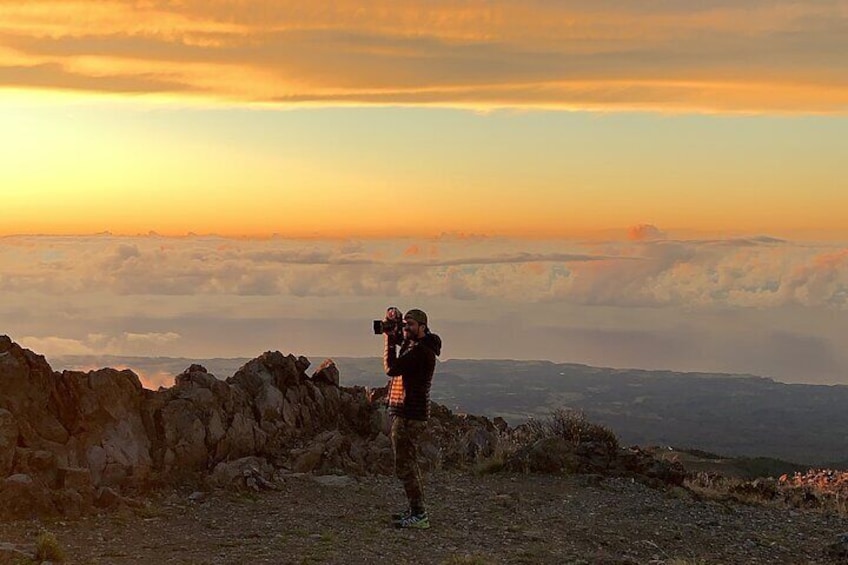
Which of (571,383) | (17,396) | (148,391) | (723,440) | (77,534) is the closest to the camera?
(77,534)

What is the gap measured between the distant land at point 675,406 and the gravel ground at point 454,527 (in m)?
75.6

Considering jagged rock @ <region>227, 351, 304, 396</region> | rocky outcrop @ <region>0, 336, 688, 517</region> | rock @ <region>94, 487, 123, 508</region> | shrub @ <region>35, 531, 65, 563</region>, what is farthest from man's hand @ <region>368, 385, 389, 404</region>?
shrub @ <region>35, 531, 65, 563</region>

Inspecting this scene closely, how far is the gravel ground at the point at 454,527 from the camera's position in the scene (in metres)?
14.5

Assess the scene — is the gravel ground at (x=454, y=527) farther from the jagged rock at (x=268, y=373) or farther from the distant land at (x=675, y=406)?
the distant land at (x=675, y=406)

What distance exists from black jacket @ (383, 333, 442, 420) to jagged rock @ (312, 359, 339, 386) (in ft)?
29.5

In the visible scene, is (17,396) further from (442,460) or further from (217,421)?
(442,460)

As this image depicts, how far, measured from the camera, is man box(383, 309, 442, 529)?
15.3 metres

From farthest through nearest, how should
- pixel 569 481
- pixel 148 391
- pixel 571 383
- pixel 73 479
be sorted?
pixel 571 383
pixel 569 481
pixel 148 391
pixel 73 479

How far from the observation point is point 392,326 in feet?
51.2

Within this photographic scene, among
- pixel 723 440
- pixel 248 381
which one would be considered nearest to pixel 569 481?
pixel 248 381

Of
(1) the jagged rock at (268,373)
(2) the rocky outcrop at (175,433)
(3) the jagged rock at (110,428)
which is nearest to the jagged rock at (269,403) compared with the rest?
(2) the rocky outcrop at (175,433)

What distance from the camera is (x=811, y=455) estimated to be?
97625 millimetres

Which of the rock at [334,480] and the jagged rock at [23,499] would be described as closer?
the jagged rock at [23,499]

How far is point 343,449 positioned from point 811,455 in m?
87.7
